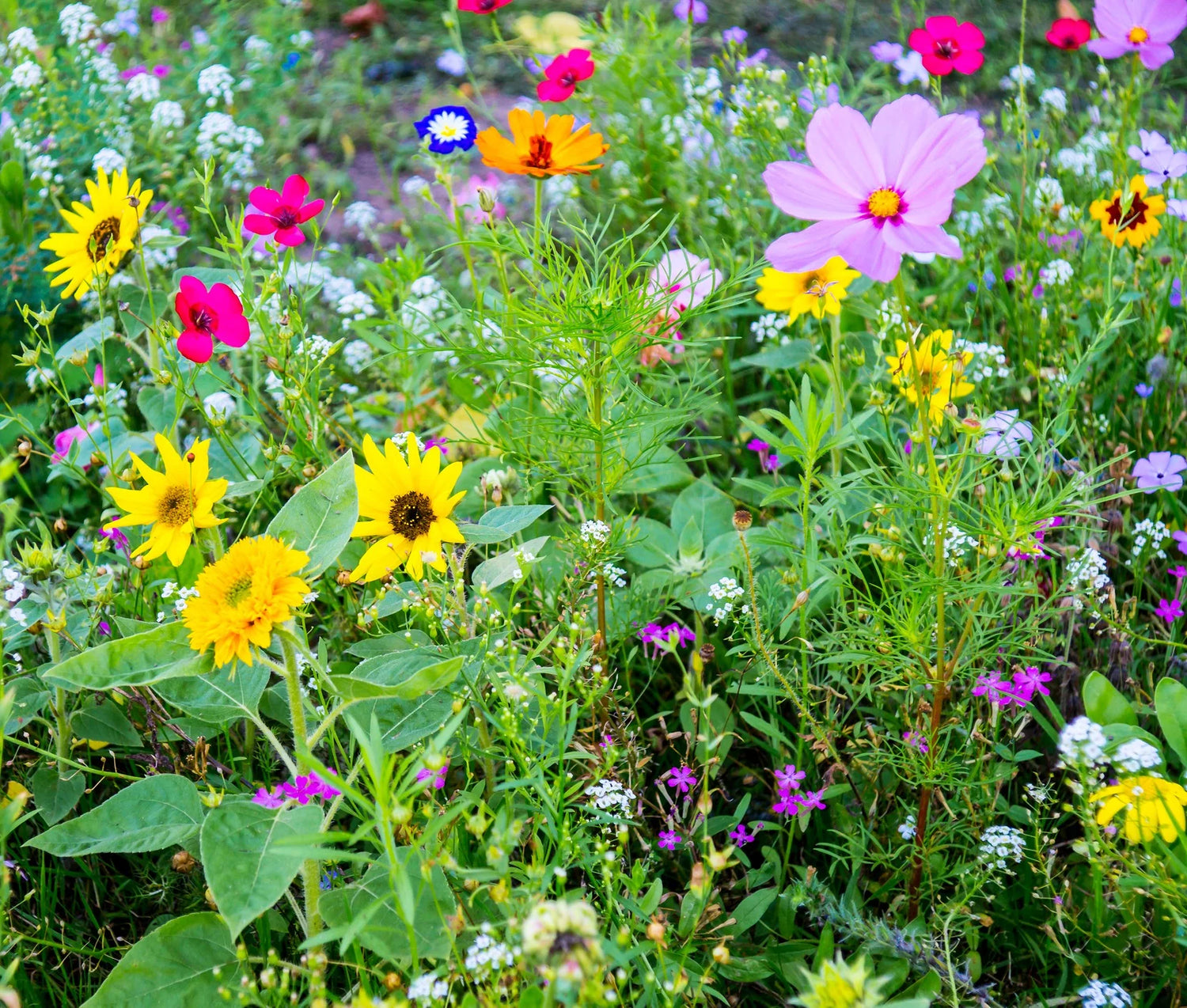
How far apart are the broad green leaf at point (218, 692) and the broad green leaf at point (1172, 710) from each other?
1.12 metres

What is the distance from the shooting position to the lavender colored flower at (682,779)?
1374mm

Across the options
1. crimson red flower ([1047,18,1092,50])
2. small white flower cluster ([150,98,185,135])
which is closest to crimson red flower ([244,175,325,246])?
small white flower cluster ([150,98,185,135])

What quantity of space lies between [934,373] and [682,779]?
598 millimetres

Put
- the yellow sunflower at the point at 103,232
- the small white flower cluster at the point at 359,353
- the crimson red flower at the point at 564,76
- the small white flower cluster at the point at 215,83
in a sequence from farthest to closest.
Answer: the small white flower cluster at the point at 215,83 → the small white flower cluster at the point at 359,353 → the crimson red flower at the point at 564,76 → the yellow sunflower at the point at 103,232

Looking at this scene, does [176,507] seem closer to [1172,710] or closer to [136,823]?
[136,823]

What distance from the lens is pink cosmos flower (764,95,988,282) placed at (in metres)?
1.04

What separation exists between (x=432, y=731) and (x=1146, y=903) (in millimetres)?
923

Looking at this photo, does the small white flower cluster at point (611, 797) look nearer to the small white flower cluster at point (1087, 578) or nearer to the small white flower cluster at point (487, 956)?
the small white flower cluster at point (487, 956)

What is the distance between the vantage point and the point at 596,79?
9.40ft

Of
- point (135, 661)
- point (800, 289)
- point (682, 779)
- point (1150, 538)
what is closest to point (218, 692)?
point (135, 661)

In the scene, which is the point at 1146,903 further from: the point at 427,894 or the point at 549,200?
the point at 549,200

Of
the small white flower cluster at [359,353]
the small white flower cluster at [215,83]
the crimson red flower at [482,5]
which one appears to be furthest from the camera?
the small white flower cluster at [215,83]

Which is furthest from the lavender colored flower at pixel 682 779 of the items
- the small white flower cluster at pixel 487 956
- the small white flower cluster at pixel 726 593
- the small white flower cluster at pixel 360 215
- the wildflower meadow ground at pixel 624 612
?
the small white flower cluster at pixel 360 215

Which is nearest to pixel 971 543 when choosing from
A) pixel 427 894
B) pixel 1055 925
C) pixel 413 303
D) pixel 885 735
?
pixel 885 735
